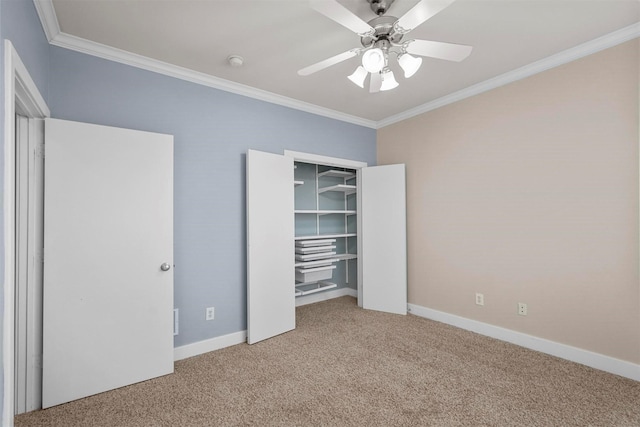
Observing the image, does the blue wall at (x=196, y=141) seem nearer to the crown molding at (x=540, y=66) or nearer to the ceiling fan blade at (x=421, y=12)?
the crown molding at (x=540, y=66)

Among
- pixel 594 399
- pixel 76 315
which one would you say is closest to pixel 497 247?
pixel 594 399

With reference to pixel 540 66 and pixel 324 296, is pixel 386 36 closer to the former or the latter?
→ pixel 540 66

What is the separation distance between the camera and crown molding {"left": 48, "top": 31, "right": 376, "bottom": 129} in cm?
221

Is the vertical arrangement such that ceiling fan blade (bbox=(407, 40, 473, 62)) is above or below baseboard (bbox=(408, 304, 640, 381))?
above

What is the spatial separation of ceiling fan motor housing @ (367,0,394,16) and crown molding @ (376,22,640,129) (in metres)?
1.64

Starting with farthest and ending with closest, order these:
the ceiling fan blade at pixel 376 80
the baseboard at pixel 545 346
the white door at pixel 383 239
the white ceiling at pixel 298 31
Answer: the white door at pixel 383 239
the baseboard at pixel 545 346
the ceiling fan blade at pixel 376 80
the white ceiling at pixel 298 31

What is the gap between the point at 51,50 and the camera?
2.15 m

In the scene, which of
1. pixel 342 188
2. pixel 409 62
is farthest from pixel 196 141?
pixel 342 188

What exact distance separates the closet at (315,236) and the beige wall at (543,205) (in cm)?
38

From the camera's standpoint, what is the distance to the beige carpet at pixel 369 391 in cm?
183

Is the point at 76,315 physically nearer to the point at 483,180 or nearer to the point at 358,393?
the point at 358,393

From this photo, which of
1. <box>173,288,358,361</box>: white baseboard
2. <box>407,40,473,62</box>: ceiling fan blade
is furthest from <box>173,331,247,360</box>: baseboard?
<box>407,40,473,62</box>: ceiling fan blade

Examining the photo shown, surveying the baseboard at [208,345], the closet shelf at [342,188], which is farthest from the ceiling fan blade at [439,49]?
the baseboard at [208,345]

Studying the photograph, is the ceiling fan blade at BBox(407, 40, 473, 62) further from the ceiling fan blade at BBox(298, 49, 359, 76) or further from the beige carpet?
the beige carpet
